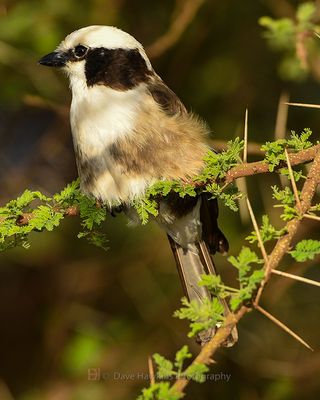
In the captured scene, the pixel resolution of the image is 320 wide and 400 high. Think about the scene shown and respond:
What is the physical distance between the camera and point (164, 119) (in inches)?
148

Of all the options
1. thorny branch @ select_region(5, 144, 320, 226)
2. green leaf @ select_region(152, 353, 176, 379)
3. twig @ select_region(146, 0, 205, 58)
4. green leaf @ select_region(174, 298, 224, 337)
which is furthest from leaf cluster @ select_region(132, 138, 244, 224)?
twig @ select_region(146, 0, 205, 58)

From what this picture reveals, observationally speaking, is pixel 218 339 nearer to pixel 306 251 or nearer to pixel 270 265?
pixel 270 265

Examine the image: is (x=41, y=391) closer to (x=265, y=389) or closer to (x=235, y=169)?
(x=265, y=389)

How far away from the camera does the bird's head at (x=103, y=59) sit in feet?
13.2

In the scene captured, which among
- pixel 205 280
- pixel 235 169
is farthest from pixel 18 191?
pixel 205 280

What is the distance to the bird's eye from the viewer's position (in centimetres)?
421

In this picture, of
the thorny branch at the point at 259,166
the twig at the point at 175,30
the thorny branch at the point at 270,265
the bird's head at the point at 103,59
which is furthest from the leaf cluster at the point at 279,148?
the twig at the point at 175,30

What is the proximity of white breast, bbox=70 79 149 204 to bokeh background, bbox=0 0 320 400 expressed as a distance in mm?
1178

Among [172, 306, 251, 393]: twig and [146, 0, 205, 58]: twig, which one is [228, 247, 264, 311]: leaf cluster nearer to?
[172, 306, 251, 393]: twig

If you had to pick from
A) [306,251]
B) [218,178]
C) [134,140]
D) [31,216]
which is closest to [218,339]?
[306,251]

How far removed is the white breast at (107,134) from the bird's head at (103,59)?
141mm

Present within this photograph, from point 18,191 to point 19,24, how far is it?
45.4 inches

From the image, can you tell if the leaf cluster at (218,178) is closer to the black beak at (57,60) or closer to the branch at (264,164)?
the branch at (264,164)

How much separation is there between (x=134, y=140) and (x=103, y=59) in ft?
2.17
